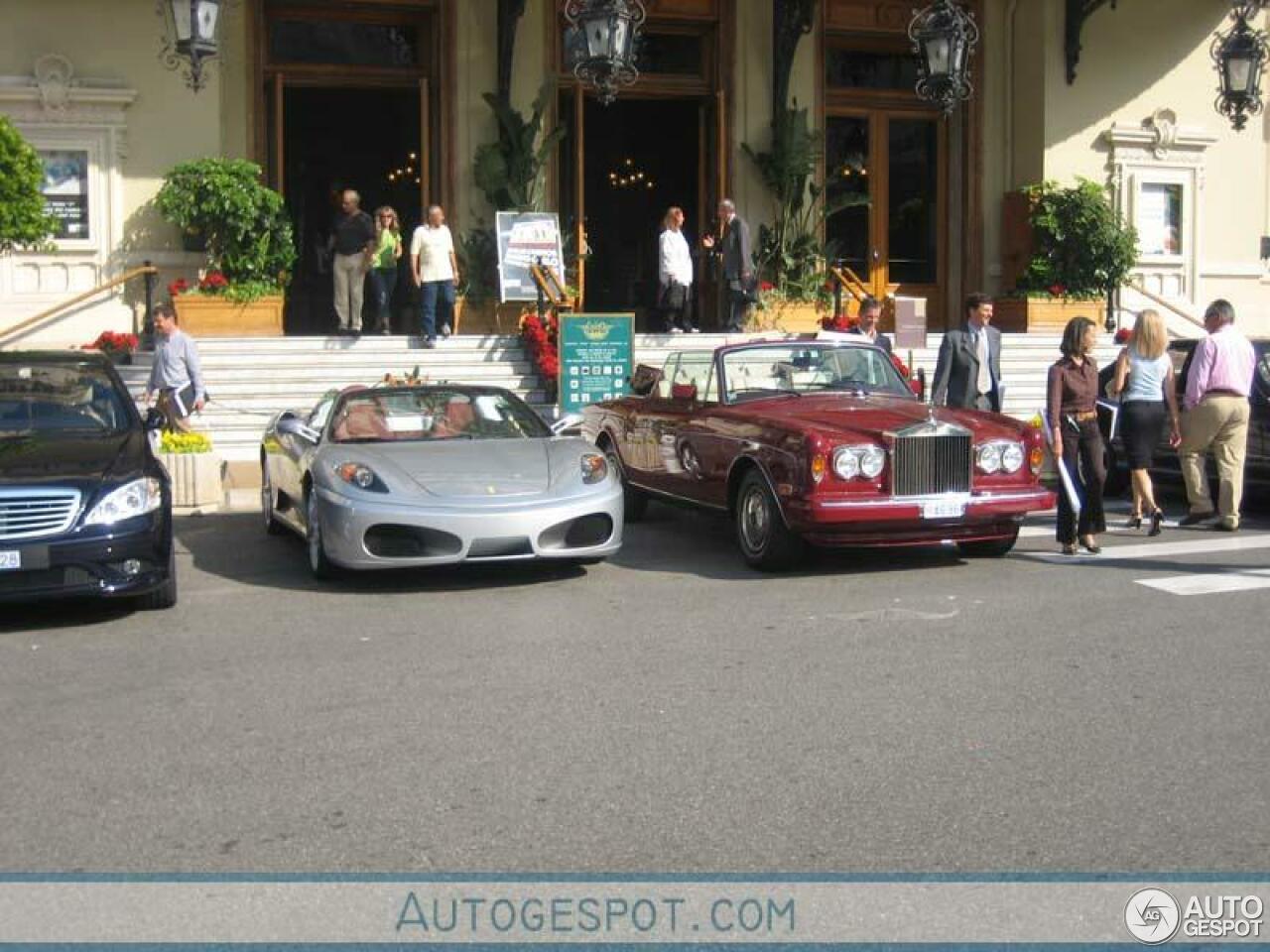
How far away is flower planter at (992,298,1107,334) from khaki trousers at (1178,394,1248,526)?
9.65 m

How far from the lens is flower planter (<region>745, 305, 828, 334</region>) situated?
2095 cm

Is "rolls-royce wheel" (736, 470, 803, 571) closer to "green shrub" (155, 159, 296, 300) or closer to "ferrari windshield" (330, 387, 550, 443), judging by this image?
"ferrari windshield" (330, 387, 550, 443)

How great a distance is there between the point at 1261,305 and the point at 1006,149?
4938mm

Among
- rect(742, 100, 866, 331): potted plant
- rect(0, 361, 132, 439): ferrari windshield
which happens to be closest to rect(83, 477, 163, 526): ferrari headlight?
rect(0, 361, 132, 439): ferrari windshield

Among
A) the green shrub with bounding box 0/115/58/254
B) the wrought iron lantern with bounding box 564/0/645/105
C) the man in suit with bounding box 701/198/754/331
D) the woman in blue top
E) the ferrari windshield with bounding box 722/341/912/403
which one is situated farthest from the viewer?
the man in suit with bounding box 701/198/754/331

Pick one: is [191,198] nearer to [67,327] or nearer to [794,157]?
[67,327]

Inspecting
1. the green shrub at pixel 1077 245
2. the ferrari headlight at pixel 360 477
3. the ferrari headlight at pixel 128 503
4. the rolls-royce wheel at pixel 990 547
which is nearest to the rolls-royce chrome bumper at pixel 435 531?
the ferrari headlight at pixel 360 477

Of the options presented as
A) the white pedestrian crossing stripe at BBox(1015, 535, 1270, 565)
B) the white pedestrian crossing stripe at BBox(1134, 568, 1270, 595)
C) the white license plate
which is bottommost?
the white pedestrian crossing stripe at BBox(1134, 568, 1270, 595)

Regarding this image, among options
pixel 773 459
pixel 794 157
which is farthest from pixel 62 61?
pixel 773 459

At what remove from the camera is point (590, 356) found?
53.2ft

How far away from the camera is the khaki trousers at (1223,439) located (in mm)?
11664

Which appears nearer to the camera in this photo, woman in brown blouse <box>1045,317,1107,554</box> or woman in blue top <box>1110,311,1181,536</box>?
woman in brown blouse <box>1045,317,1107,554</box>

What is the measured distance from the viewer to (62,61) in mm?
18891

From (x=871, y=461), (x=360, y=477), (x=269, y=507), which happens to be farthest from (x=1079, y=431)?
(x=269, y=507)
